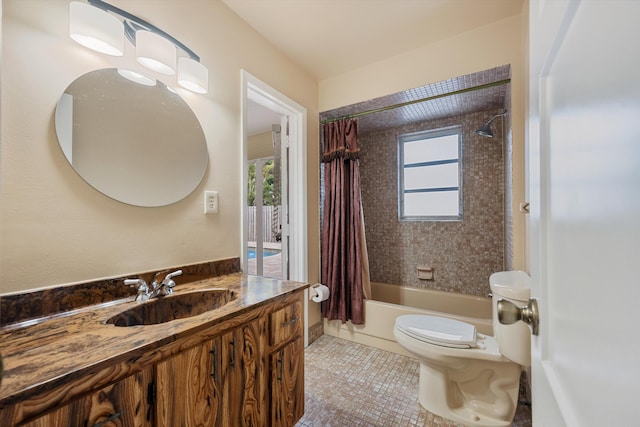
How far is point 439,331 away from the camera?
155 centimetres

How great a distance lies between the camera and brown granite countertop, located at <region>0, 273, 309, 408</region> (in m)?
0.54

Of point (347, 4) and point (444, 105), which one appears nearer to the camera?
point (347, 4)

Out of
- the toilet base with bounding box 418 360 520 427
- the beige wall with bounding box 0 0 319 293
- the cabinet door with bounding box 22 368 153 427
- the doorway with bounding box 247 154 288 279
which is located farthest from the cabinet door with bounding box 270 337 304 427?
the doorway with bounding box 247 154 288 279

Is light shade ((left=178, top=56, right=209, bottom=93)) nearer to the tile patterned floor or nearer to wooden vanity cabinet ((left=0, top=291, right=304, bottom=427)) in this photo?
wooden vanity cabinet ((left=0, top=291, right=304, bottom=427))

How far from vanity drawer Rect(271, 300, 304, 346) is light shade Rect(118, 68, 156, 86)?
1.22 meters

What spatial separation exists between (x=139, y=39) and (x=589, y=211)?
1.59 m

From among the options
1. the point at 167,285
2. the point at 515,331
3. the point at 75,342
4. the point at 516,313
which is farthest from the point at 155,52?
the point at 515,331

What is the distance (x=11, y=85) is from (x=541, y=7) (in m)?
1.55

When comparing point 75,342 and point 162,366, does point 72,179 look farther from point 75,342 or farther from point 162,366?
point 162,366

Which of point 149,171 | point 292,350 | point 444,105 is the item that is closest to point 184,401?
point 292,350

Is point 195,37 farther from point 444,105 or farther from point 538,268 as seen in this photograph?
point 444,105

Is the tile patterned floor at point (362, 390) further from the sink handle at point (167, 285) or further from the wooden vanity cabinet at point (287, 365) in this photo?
the sink handle at point (167, 285)

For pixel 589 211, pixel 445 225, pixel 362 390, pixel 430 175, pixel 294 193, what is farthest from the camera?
pixel 430 175

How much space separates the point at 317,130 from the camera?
97.1 inches
